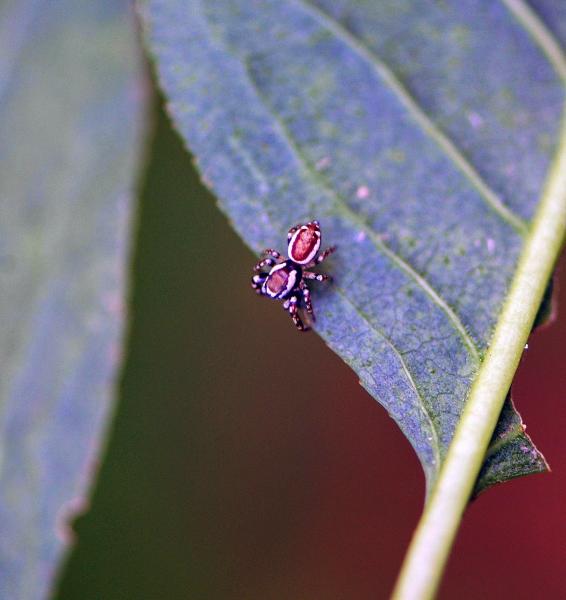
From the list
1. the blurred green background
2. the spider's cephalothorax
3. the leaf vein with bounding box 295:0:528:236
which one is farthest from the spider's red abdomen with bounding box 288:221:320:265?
the blurred green background

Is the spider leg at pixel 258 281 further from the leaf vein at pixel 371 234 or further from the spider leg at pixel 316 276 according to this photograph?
the leaf vein at pixel 371 234

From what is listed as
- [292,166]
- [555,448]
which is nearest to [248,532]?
[555,448]

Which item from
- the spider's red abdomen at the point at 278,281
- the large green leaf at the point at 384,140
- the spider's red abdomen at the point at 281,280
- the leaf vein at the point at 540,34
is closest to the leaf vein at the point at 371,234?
the large green leaf at the point at 384,140

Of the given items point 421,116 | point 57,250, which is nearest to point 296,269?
point 421,116

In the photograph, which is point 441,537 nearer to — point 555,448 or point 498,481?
point 498,481

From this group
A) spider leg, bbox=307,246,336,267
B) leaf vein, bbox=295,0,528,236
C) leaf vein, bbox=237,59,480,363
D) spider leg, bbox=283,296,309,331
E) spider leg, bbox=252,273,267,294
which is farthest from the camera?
spider leg, bbox=252,273,267,294

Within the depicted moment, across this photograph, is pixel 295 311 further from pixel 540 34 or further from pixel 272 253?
pixel 540 34

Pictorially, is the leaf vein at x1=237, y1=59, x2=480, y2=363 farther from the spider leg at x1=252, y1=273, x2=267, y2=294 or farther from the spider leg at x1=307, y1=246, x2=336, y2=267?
the spider leg at x1=252, y1=273, x2=267, y2=294
